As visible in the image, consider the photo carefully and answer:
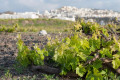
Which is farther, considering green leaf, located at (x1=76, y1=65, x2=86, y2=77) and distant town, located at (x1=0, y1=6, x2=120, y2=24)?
distant town, located at (x1=0, y1=6, x2=120, y2=24)

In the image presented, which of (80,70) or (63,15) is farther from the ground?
(63,15)

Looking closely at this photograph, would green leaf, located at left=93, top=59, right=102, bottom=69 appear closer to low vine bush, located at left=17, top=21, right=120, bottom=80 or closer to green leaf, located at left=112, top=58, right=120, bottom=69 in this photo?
low vine bush, located at left=17, top=21, right=120, bottom=80

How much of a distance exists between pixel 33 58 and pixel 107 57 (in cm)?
111

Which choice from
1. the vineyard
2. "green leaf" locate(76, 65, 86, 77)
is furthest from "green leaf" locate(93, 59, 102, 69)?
"green leaf" locate(76, 65, 86, 77)

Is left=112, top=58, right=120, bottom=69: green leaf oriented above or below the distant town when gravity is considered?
below

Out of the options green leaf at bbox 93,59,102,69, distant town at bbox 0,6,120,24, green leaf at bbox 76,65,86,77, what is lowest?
green leaf at bbox 76,65,86,77

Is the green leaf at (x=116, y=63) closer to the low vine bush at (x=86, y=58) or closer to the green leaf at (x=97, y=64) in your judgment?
the low vine bush at (x=86, y=58)

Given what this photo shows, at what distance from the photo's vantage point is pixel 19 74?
2.86 metres

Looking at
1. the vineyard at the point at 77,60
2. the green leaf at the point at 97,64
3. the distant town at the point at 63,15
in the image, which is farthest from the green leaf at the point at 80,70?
the distant town at the point at 63,15

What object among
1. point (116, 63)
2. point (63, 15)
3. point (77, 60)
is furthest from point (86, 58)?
point (63, 15)

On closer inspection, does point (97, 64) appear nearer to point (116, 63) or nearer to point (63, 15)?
point (116, 63)

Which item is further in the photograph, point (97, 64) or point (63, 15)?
point (63, 15)

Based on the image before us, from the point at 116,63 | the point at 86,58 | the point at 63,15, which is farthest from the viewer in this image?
the point at 63,15

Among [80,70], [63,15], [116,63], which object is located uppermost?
[63,15]
